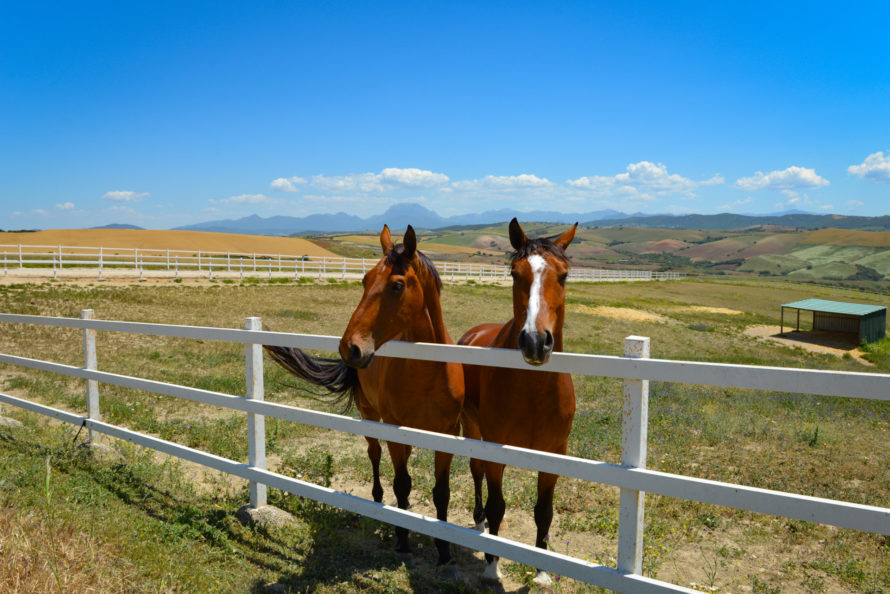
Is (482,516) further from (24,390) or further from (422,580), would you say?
(24,390)

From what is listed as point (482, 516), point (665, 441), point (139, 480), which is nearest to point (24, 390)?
point (139, 480)

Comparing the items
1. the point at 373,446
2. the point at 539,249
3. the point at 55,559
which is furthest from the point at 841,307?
the point at 55,559

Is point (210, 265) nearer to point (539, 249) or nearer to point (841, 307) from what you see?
point (539, 249)

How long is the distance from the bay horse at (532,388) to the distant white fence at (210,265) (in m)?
25.4

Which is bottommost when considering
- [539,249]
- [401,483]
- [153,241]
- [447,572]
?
[447,572]

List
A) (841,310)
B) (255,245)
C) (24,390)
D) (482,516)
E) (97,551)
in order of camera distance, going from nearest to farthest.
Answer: (97,551), (482,516), (24,390), (841,310), (255,245)

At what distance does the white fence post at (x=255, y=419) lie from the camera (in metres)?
4.40

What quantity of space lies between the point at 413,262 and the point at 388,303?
1.33ft

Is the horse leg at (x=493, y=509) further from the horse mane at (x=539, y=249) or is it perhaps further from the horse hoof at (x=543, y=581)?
the horse mane at (x=539, y=249)

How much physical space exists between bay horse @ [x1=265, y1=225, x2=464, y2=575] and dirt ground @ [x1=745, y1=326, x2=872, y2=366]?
25326 millimetres

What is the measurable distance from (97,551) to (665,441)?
21.9 feet

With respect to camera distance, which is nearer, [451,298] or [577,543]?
[577,543]

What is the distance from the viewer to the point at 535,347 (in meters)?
2.54

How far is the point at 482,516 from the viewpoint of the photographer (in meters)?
4.34
